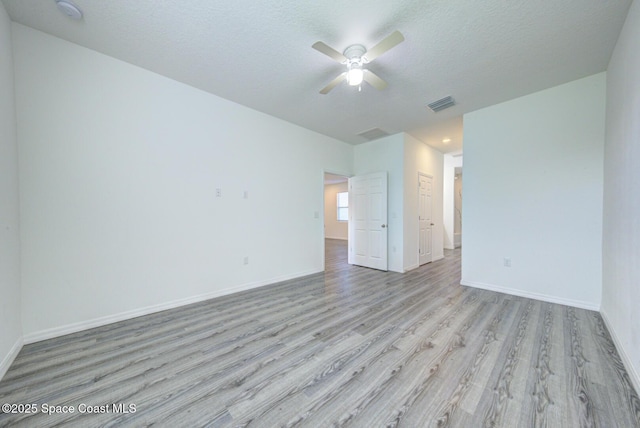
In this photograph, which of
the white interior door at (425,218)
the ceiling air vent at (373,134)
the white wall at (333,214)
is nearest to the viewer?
the ceiling air vent at (373,134)

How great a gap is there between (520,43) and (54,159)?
4597 millimetres

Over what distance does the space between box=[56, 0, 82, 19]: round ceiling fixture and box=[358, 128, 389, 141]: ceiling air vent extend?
3925mm

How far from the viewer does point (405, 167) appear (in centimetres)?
466

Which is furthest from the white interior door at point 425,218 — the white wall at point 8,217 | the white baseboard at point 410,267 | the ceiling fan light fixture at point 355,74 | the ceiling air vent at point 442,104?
the white wall at point 8,217

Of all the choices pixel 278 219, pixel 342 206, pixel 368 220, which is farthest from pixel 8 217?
pixel 342 206

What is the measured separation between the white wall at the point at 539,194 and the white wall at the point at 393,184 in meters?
1.14

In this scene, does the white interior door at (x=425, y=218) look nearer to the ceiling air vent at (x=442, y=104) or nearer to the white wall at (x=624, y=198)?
the ceiling air vent at (x=442, y=104)

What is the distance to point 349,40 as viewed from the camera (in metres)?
2.18

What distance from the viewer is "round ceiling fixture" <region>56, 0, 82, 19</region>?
184 cm

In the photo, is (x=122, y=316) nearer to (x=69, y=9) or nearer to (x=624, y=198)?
(x=69, y=9)

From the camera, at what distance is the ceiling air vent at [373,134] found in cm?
448

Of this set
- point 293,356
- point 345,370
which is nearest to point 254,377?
point 293,356

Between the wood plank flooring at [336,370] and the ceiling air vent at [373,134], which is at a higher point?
the ceiling air vent at [373,134]

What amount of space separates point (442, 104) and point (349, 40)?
196 cm
